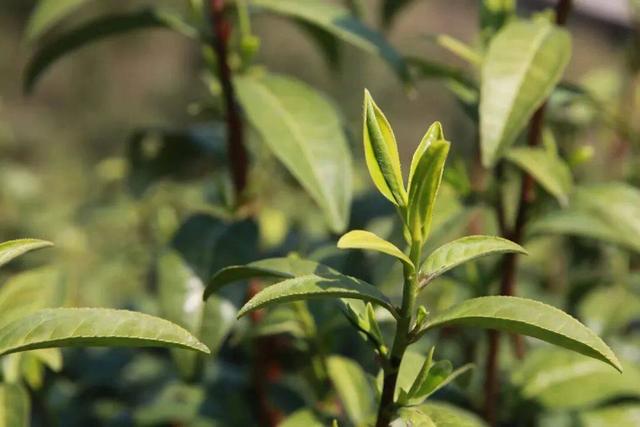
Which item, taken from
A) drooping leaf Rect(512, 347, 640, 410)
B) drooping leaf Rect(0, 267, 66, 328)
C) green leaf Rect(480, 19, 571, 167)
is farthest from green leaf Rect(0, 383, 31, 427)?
drooping leaf Rect(512, 347, 640, 410)

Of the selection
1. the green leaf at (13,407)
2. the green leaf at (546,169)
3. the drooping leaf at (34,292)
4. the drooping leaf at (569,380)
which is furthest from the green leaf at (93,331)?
the drooping leaf at (569,380)

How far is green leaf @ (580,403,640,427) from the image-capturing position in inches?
52.2

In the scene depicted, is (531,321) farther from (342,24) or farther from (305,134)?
(342,24)

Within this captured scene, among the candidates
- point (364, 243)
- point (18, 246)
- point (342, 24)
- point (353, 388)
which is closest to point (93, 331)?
point (18, 246)

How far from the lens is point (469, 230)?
175 centimetres

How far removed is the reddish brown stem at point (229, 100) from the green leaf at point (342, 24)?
62 mm

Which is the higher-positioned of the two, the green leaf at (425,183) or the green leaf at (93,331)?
the green leaf at (425,183)

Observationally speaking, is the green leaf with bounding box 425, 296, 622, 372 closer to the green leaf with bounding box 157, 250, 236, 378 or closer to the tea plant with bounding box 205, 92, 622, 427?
the tea plant with bounding box 205, 92, 622, 427

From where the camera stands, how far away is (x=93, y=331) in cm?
80

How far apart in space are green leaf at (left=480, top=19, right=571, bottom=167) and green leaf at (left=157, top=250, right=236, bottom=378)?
40 cm

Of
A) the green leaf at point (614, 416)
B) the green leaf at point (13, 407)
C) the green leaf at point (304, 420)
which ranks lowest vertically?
the green leaf at point (614, 416)

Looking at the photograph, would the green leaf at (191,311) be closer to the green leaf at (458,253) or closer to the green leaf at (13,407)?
the green leaf at (13,407)

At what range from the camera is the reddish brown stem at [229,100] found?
1380 millimetres

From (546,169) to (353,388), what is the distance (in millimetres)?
361
